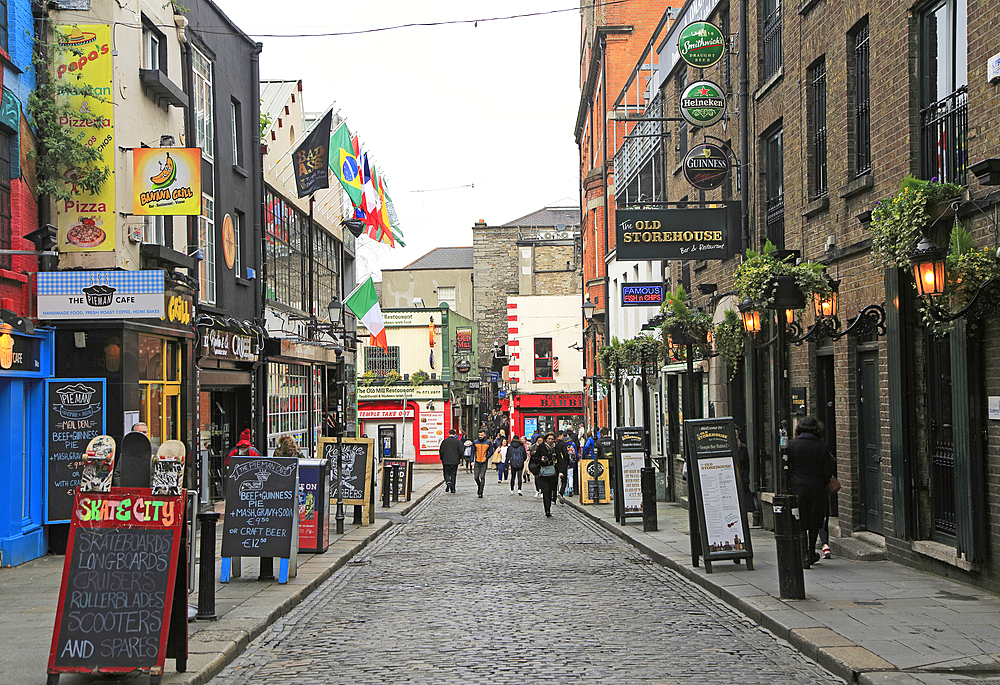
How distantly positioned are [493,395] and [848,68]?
65.9 m

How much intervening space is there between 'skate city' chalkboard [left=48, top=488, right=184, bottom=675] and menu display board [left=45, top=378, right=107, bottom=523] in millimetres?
7456

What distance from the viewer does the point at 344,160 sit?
25.0 meters

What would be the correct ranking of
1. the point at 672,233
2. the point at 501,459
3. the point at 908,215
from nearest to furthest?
the point at 908,215, the point at 672,233, the point at 501,459

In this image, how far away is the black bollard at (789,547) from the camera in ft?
33.0

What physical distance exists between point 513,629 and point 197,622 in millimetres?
2769

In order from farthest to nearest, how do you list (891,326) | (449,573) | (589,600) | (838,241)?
(838,241)
(449,573)
(891,326)
(589,600)

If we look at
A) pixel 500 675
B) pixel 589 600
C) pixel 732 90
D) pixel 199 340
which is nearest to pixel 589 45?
pixel 732 90

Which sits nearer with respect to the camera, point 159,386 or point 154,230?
point 159,386

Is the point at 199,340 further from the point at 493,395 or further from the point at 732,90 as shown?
the point at 493,395

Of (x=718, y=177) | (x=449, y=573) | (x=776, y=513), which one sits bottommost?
(x=449, y=573)

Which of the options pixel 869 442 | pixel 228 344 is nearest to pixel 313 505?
pixel 869 442

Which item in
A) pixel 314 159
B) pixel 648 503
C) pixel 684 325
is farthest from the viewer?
pixel 314 159

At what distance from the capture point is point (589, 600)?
11.2 meters

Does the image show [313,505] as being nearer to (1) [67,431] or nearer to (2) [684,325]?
(1) [67,431]
